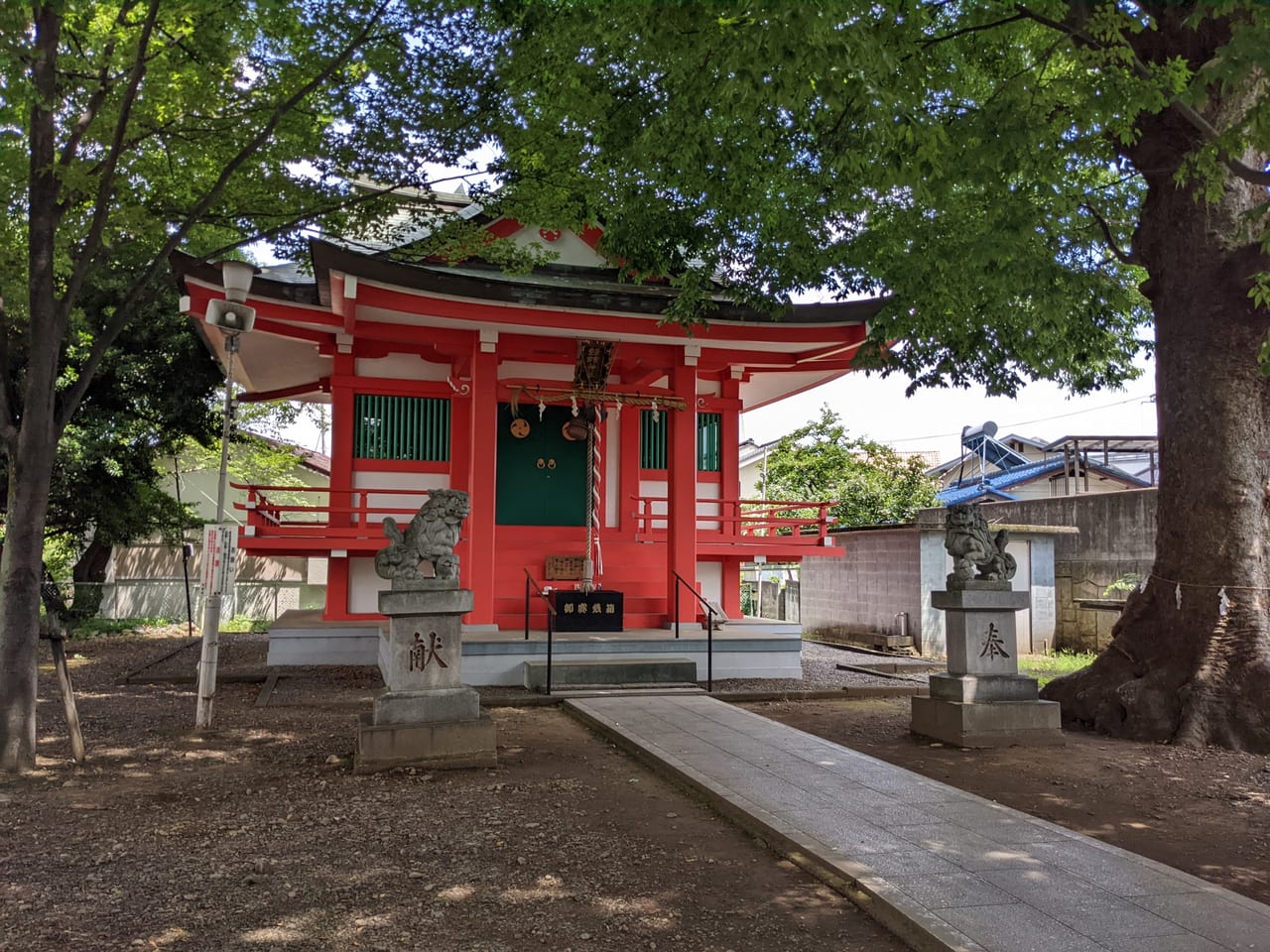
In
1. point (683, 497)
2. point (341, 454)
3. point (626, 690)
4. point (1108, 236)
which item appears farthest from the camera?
point (341, 454)

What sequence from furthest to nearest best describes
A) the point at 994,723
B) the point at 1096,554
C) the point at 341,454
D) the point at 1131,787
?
the point at 1096,554 → the point at 341,454 → the point at 994,723 → the point at 1131,787

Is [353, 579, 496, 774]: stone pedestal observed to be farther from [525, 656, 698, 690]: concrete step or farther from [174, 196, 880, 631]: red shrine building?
[174, 196, 880, 631]: red shrine building

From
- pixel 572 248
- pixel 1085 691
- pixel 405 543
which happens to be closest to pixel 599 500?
pixel 572 248

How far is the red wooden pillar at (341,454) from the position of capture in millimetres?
12414

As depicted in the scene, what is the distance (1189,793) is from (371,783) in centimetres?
602

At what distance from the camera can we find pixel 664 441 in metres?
14.0

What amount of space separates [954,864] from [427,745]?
13.2ft

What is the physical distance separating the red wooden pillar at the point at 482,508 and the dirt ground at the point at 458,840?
315cm

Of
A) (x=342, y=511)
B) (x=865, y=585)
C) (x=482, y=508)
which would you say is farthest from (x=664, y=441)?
(x=865, y=585)

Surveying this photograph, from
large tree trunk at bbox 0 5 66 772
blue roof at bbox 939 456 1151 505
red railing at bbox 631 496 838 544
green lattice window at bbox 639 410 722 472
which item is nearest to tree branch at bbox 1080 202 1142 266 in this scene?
red railing at bbox 631 496 838 544

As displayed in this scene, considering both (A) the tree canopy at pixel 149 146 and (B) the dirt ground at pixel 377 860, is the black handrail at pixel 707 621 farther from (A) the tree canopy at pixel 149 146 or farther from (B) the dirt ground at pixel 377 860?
(A) the tree canopy at pixel 149 146

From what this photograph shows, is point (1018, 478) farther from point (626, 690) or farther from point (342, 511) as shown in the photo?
point (342, 511)

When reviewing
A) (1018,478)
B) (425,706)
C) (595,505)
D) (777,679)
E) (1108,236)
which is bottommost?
(777,679)

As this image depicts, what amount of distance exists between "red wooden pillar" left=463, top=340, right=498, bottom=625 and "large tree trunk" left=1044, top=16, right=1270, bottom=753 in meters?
7.12
